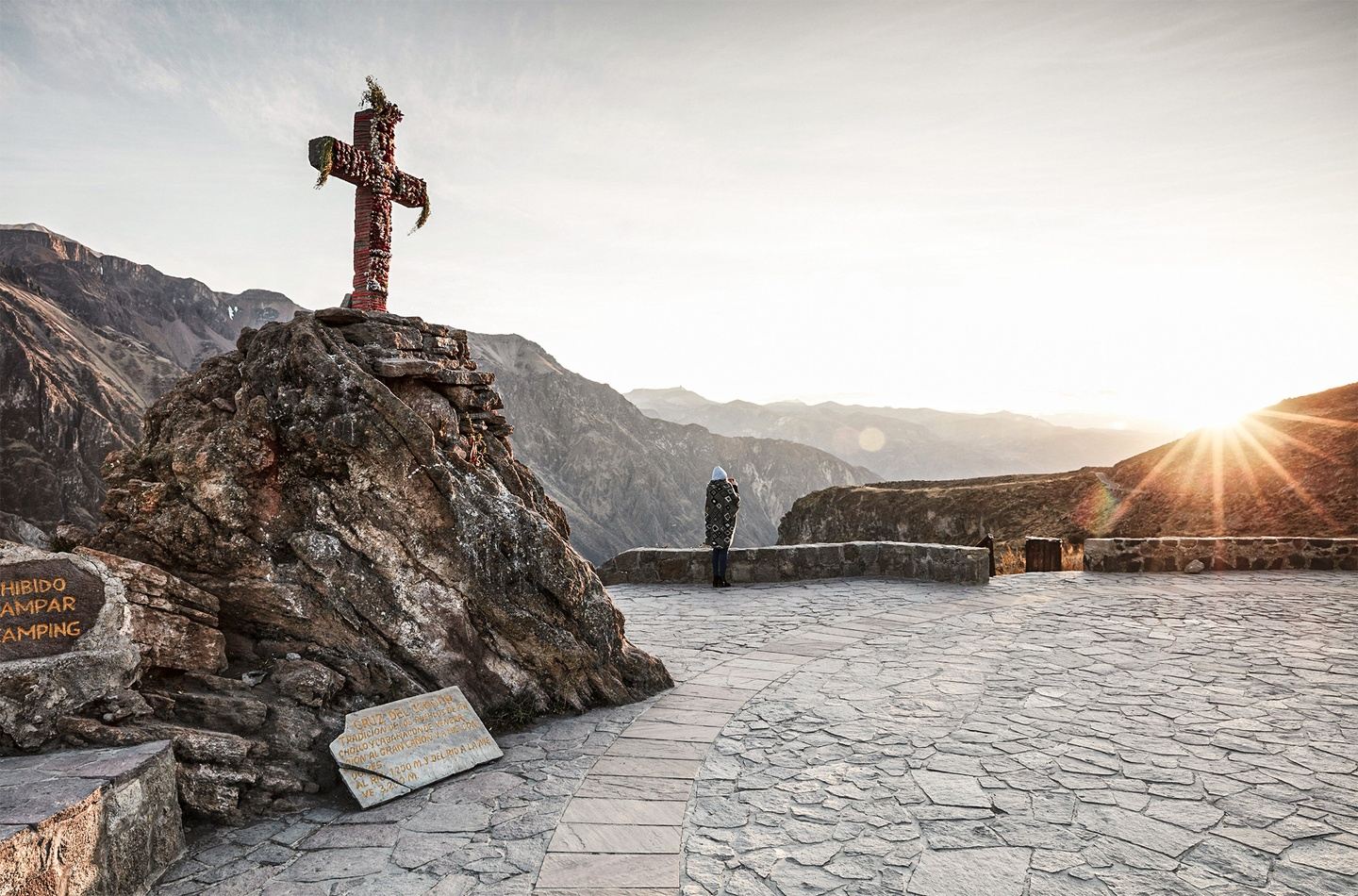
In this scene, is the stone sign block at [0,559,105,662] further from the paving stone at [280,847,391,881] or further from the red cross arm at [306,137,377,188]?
the red cross arm at [306,137,377,188]

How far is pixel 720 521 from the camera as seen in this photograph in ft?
42.0

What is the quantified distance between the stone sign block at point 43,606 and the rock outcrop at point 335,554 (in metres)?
0.40

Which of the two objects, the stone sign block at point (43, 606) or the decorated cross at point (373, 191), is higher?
the decorated cross at point (373, 191)

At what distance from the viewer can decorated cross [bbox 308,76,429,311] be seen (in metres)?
7.88

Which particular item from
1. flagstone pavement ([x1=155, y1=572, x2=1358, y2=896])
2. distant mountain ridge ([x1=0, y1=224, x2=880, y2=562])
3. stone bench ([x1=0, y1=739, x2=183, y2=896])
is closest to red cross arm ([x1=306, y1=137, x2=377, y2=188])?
stone bench ([x1=0, y1=739, x2=183, y2=896])

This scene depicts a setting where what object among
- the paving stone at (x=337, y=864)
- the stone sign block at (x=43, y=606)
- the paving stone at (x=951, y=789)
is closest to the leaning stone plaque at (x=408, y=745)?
the paving stone at (x=337, y=864)

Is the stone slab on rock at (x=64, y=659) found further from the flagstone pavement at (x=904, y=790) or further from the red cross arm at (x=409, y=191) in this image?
the red cross arm at (x=409, y=191)

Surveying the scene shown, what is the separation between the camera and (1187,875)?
3674 millimetres

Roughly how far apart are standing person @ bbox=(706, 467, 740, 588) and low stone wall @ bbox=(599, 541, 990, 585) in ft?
1.10

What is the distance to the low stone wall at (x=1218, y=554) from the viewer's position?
12555 mm

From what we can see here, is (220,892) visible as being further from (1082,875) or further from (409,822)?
(1082,875)

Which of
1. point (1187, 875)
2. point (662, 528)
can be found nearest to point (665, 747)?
point (1187, 875)

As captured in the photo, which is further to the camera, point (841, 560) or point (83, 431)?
point (83, 431)

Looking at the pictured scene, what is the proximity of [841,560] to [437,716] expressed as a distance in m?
9.47
